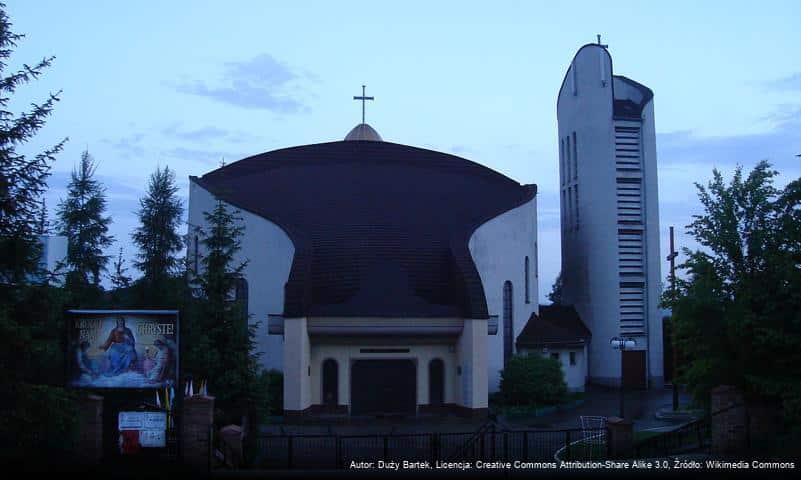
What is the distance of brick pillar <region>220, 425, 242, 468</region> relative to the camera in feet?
63.6

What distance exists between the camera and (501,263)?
3838 cm

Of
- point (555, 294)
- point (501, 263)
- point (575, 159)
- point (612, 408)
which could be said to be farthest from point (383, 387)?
point (555, 294)

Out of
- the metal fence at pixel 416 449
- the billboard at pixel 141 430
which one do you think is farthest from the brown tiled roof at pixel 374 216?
the billboard at pixel 141 430

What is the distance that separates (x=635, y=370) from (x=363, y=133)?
73.2 feet

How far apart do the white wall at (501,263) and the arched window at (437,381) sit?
337cm

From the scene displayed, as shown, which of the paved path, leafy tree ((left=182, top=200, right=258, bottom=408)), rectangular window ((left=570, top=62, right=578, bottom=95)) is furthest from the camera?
rectangular window ((left=570, top=62, right=578, bottom=95))

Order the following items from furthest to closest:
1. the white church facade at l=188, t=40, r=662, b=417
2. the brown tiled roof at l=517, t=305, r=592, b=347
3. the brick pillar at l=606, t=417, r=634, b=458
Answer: the brown tiled roof at l=517, t=305, r=592, b=347 → the white church facade at l=188, t=40, r=662, b=417 → the brick pillar at l=606, t=417, r=634, b=458

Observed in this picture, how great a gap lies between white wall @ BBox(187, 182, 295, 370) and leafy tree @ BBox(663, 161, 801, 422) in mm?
19067

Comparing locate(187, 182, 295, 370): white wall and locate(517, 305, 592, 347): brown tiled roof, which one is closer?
locate(187, 182, 295, 370): white wall

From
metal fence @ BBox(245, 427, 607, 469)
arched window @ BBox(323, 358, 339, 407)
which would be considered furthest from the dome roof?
metal fence @ BBox(245, 427, 607, 469)

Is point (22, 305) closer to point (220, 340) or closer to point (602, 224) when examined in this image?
point (220, 340)

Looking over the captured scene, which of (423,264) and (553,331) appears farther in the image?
(553,331)

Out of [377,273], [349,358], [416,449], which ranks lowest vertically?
[416,449]

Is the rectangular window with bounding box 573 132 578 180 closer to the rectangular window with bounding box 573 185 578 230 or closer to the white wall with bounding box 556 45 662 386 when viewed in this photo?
the white wall with bounding box 556 45 662 386
